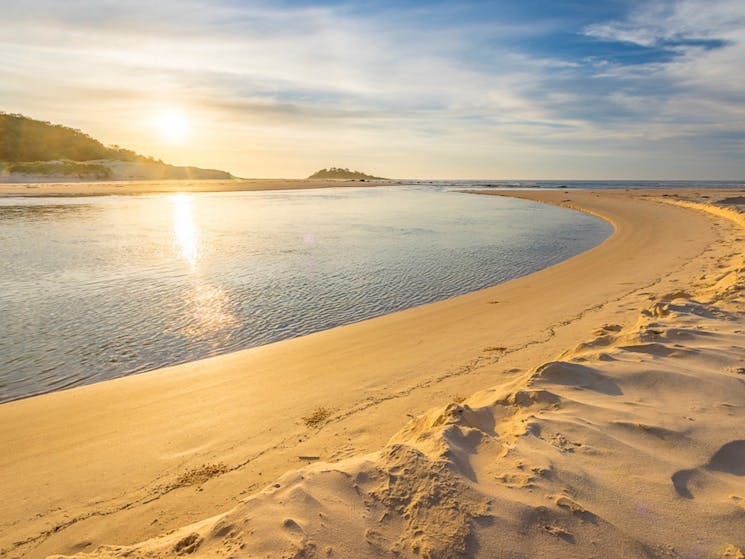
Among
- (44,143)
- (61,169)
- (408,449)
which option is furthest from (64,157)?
(408,449)

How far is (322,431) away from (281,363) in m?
2.38

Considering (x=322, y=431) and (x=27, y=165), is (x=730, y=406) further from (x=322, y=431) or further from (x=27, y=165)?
(x=27, y=165)

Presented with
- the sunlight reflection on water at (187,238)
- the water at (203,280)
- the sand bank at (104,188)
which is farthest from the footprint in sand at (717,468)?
the sand bank at (104,188)

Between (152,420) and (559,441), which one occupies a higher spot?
(559,441)

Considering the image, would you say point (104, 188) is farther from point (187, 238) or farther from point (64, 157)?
point (64, 157)

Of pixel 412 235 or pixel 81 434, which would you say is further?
pixel 412 235

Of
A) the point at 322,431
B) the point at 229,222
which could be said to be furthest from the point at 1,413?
the point at 229,222

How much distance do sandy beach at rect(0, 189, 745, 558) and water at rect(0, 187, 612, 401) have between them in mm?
1148

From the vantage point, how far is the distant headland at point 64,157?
94.1m

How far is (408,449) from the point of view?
10.9ft

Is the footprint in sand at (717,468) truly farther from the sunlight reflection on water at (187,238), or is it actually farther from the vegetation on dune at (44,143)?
the vegetation on dune at (44,143)

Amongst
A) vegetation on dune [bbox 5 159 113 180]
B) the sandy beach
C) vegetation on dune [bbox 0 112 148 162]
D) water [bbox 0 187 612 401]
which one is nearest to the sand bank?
vegetation on dune [bbox 5 159 113 180]

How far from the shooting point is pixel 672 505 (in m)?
2.89

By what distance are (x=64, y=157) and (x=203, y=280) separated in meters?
150
